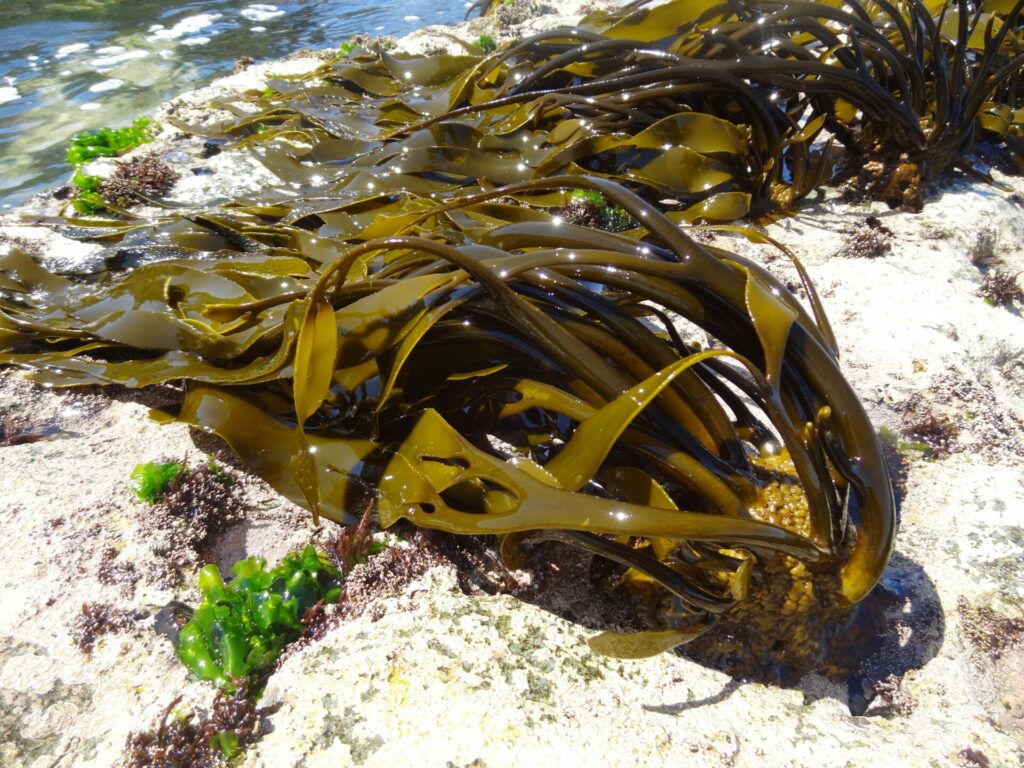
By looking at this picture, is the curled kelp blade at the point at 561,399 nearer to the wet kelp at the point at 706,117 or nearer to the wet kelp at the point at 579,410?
the wet kelp at the point at 579,410

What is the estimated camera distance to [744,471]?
4.25ft

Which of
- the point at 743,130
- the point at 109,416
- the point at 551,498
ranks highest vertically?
the point at 743,130

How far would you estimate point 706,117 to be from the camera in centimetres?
270

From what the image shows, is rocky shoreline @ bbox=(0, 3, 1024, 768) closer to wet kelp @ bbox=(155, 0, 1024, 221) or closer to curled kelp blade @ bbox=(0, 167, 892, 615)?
curled kelp blade @ bbox=(0, 167, 892, 615)

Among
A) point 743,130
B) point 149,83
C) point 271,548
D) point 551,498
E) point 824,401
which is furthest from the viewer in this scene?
point 149,83

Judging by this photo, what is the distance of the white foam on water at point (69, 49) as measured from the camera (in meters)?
7.20

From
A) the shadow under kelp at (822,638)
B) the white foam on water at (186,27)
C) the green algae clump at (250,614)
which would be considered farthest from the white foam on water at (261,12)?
the shadow under kelp at (822,638)

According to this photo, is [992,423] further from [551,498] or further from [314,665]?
[314,665]

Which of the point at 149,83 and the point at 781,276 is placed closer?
the point at 781,276

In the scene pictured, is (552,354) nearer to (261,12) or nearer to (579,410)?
(579,410)

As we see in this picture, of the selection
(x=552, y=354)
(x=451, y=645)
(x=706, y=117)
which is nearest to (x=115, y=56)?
(x=706, y=117)

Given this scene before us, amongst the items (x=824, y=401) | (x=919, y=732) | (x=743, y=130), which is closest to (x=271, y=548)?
(x=824, y=401)

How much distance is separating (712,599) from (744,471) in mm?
296

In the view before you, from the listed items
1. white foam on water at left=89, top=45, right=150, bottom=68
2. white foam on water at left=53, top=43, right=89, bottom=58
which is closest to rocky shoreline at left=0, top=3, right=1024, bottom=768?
white foam on water at left=89, top=45, right=150, bottom=68
